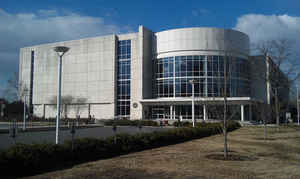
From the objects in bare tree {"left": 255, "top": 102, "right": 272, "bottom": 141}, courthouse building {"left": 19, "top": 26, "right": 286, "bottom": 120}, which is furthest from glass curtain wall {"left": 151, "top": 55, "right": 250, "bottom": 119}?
bare tree {"left": 255, "top": 102, "right": 272, "bottom": 141}

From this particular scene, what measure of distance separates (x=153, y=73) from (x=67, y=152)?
50126 millimetres

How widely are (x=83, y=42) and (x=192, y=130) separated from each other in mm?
49112

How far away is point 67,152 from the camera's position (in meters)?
11.4

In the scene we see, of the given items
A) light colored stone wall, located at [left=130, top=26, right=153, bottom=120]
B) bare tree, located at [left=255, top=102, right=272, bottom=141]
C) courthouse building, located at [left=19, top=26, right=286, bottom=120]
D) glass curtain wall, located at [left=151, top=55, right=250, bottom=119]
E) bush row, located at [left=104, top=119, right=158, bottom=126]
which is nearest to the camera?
bare tree, located at [left=255, top=102, right=272, bottom=141]

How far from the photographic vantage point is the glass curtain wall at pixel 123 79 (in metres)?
60.2

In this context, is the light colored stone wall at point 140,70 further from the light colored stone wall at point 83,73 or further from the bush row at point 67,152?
the bush row at point 67,152

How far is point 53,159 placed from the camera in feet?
35.7

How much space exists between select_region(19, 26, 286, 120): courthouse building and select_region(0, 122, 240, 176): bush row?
120ft

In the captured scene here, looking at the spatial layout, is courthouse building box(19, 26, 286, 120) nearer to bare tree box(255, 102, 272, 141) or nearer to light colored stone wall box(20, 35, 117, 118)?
light colored stone wall box(20, 35, 117, 118)

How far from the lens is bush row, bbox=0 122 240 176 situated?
30.7 ft

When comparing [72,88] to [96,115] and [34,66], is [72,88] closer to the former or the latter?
[96,115]

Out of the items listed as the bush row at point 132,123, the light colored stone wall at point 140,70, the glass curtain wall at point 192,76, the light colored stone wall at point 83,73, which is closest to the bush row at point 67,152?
the bush row at point 132,123

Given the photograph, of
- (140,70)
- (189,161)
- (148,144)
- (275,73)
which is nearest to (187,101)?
(140,70)

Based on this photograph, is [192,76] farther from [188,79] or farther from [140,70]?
[140,70]
